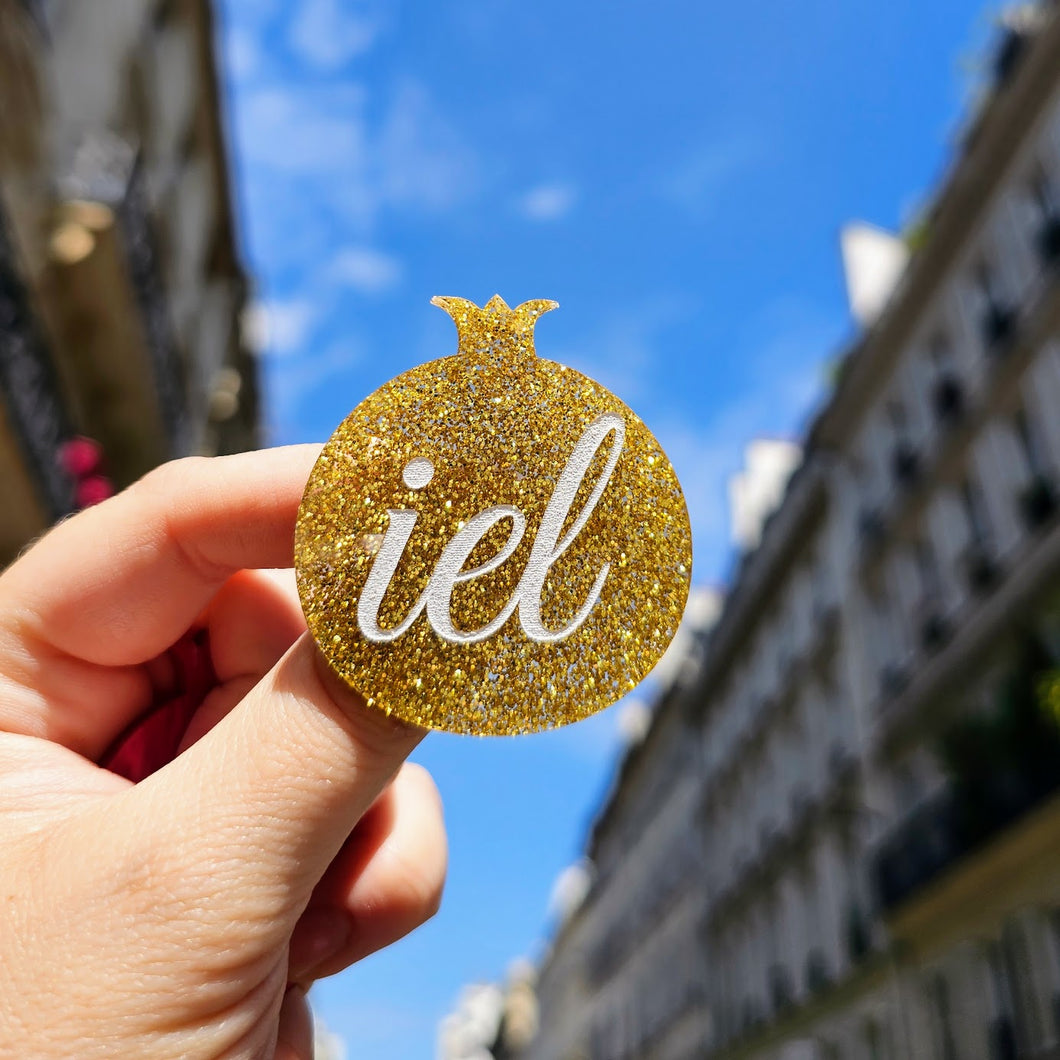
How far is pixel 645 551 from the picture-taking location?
1724 mm

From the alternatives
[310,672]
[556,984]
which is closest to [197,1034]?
[310,672]

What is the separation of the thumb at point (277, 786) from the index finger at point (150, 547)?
0.33 meters

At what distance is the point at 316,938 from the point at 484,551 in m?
0.84

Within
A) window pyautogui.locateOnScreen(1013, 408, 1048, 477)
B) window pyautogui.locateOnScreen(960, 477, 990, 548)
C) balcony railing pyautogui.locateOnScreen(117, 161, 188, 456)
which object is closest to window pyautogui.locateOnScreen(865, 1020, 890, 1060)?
window pyautogui.locateOnScreen(960, 477, 990, 548)

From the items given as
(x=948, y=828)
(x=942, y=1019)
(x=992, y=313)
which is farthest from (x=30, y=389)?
(x=942, y=1019)

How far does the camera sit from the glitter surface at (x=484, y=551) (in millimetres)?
1582

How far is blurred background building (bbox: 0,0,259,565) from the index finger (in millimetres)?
6689

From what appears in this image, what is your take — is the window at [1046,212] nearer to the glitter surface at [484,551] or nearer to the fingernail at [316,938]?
the glitter surface at [484,551]

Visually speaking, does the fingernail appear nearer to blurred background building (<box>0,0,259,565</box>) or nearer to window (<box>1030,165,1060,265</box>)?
blurred background building (<box>0,0,259,565</box>)

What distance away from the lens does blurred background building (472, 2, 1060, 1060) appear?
17.3 meters

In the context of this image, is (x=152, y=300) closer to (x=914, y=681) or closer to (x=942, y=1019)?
(x=914, y=681)

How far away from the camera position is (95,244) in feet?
35.4

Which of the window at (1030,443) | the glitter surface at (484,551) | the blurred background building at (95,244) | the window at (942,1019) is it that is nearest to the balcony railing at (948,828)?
the window at (942,1019)

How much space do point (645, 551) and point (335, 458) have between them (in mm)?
509
